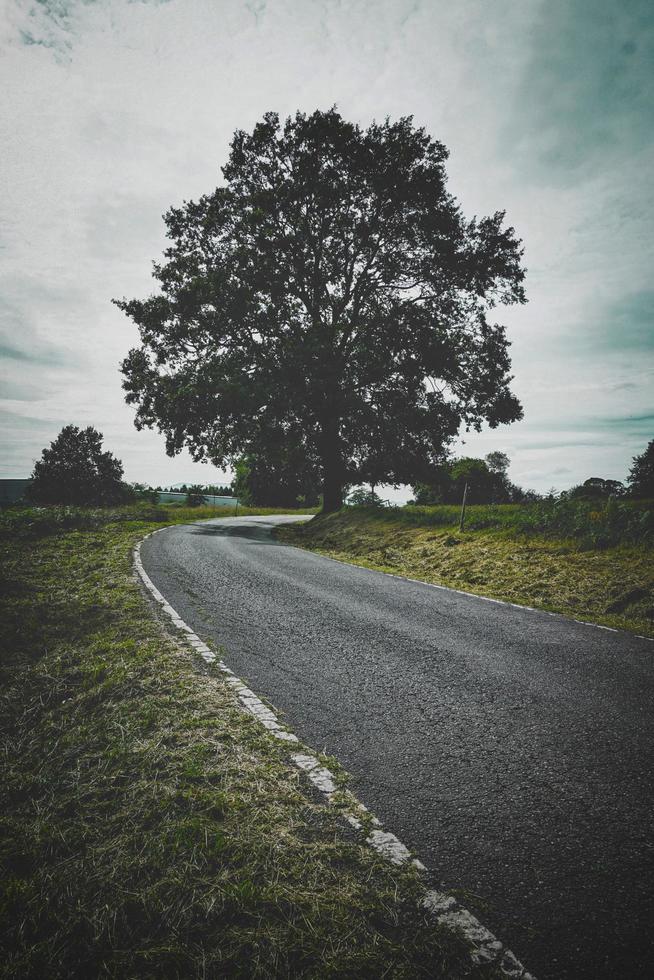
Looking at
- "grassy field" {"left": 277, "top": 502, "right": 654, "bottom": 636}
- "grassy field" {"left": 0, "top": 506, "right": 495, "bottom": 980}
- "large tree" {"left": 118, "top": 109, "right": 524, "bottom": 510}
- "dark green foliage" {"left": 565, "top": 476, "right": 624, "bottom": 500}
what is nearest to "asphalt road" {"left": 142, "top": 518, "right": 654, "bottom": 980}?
"grassy field" {"left": 0, "top": 506, "right": 495, "bottom": 980}

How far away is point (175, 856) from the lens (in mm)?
2133

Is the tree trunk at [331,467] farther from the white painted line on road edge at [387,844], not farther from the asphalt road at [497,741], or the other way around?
the white painted line on road edge at [387,844]

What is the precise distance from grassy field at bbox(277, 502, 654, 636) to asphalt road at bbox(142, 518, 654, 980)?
1487mm

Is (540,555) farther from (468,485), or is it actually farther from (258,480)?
(258,480)

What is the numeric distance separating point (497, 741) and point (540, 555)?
27.2 feet

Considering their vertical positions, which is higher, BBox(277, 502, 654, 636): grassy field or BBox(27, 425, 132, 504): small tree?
BBox(27, 425, 132, 504): small tree

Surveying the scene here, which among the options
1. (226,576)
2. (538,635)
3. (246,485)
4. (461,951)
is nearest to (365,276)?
(226,576)

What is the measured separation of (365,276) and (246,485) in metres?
38.7

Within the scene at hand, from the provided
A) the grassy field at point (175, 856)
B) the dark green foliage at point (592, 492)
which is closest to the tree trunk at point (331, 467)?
the dark green foliage at point (592, 492)

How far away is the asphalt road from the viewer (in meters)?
1.92

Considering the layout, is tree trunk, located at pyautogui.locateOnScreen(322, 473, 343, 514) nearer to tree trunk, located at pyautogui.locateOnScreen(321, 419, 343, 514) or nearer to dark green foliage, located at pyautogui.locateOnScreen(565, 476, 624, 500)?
tree trunk, located at pyautogui.locateOnScreen(321, 419, 343, 514)

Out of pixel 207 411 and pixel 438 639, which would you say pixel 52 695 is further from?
pixel 207 411

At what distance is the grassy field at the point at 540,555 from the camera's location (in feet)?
25.9

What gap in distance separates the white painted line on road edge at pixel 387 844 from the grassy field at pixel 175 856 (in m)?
0.06
